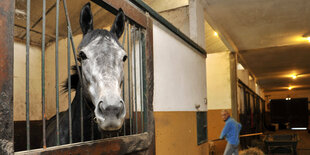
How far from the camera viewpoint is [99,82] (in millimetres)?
1562

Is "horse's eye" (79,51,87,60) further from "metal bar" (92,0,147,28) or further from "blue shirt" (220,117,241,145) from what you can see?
"blue shirt" (220,117,241,145)

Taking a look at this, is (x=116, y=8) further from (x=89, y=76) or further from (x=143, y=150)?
(x=143, y=150)

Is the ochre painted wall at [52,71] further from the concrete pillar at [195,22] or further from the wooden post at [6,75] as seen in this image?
the wooden post at [6,75]

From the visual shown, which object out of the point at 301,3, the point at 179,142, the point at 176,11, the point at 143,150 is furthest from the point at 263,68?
the point at 143,150

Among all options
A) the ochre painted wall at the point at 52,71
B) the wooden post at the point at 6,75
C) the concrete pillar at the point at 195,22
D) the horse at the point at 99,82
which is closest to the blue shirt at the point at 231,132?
the concrete pillar at the point at 195,22

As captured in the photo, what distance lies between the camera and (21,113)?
4035mm

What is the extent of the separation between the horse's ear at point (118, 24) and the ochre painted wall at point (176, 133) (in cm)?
116

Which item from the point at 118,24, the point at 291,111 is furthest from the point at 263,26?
the point at 291,111

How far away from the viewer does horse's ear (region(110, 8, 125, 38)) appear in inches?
79.2

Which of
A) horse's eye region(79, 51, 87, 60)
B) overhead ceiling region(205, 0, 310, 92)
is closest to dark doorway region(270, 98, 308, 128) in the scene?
overhead ceiling region(205, 0, 310, 92)

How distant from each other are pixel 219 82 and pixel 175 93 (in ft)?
16.4

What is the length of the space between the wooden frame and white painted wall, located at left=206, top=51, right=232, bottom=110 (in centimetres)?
584

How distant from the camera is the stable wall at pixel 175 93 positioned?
304cm

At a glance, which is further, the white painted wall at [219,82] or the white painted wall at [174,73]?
the white painted wall at [219,82]
